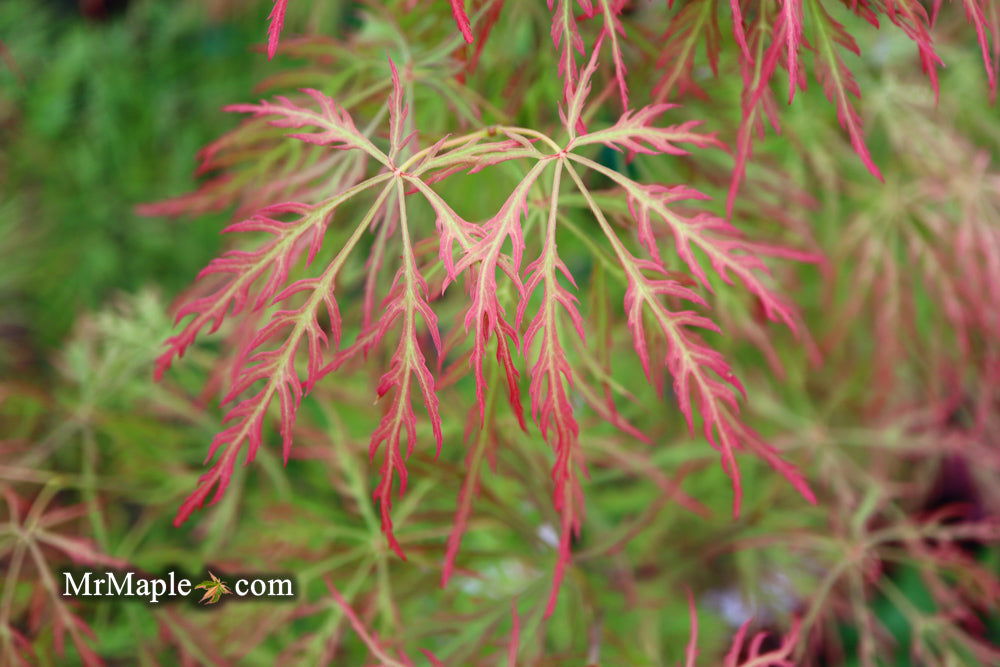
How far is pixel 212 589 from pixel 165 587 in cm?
8

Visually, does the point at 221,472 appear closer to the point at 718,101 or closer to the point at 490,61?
the point at 490,61

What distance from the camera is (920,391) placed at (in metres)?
1.28

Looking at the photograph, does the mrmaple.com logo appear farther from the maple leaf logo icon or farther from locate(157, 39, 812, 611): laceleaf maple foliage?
locate(157, 39, 812, 611): laceleaf maple foliage

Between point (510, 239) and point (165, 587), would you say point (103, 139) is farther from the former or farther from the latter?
point (510, 239)

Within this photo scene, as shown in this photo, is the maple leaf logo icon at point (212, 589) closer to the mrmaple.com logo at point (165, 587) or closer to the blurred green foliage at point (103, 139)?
the mrmaple.com logo at point (165, 587)

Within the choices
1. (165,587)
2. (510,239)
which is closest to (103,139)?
(165,587)

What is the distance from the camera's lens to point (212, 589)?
2.26 feet

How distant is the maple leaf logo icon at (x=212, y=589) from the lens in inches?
27.2

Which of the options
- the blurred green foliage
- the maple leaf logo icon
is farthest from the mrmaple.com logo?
the blurred green foliage

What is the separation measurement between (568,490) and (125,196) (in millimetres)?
1405

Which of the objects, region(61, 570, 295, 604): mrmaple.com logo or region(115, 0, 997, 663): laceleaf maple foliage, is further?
region(61, 570, 295, 604): mrmaple.com logo

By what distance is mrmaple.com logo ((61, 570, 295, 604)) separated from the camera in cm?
73

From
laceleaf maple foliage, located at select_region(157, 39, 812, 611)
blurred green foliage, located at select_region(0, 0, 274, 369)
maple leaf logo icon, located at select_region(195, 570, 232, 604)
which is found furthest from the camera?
blurred green foliage, located at select_region(0, 0, 274, 369)

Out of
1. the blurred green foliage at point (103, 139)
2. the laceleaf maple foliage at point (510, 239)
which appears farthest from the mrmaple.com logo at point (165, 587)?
the blurred green foliage at point (103, 139)
